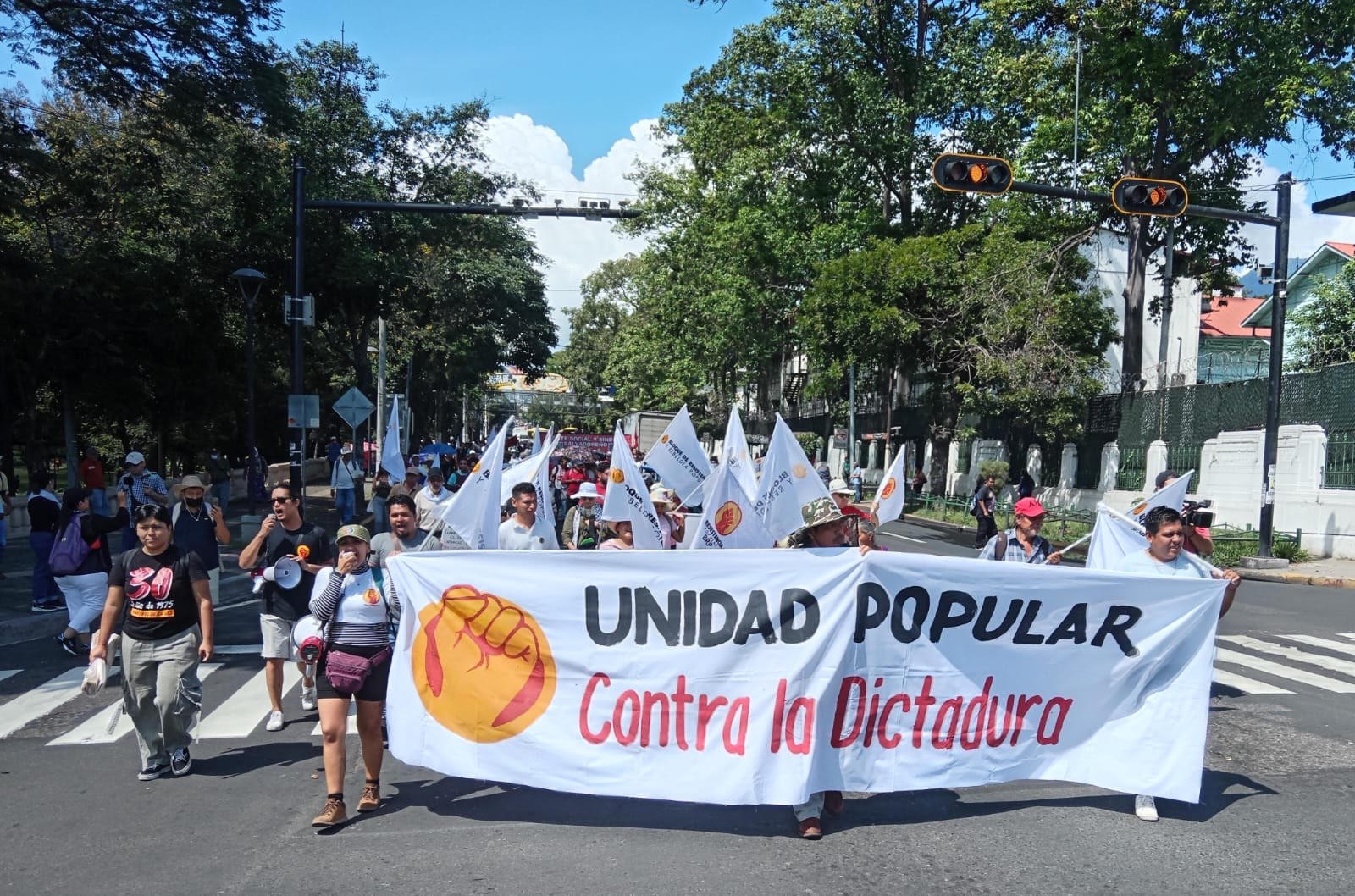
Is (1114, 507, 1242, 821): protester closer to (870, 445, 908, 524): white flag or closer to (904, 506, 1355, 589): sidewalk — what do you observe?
(870, 445, 908, 524): white flag

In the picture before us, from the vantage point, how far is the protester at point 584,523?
11164mm

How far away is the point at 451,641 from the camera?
5387 millimetres

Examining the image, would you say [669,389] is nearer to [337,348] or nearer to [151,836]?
[337,348]

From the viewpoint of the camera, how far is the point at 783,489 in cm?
810

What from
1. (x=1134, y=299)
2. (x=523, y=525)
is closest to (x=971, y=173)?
(x=523, y=525)

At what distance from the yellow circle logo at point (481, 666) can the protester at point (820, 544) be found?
4.59 ft

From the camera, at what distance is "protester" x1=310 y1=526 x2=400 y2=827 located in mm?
5203

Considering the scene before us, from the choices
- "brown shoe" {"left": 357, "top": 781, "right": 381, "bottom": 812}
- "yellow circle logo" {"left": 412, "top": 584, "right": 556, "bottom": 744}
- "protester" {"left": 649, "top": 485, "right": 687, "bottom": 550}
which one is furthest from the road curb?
"brown shoe" {"left": 357, "top": 781, "right": 381, "bottom": 812}

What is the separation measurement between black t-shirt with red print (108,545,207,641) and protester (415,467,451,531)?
3.50m

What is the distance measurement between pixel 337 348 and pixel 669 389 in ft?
71.0

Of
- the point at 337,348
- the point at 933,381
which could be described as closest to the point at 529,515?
the point at 933,381

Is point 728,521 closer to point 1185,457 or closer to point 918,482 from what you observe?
point 1185,457

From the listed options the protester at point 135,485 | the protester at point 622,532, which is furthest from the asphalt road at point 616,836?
the protester at point 135,485

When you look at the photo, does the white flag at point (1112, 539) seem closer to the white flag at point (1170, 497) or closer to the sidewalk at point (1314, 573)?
the white flag at point (1170, 497)
